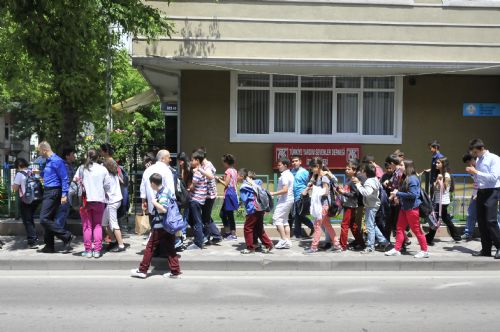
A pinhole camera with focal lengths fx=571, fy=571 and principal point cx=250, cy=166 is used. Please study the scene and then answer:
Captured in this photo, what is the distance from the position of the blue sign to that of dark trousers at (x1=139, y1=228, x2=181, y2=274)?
30.4 ft

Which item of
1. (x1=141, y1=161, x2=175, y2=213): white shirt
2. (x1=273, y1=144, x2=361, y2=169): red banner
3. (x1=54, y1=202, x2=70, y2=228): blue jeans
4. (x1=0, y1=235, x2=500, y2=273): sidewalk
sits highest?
(x1=273, y1=144, x2=361, y2=169): red banner

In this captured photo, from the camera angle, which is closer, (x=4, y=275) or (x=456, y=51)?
(x=4, y=275)

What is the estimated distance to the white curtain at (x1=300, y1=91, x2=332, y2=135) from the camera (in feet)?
47.3

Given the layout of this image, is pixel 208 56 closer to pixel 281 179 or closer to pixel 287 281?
pixel 281 179

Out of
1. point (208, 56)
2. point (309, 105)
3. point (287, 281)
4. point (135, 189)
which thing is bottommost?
point (287, 281)

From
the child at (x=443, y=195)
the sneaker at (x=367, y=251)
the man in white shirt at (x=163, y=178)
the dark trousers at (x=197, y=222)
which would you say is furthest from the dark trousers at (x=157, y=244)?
the child at (x=443, y=195)

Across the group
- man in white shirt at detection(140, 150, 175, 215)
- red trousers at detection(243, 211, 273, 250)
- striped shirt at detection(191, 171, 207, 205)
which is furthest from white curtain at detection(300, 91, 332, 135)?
man in white shirt at detection(140, 150, 175, 215)

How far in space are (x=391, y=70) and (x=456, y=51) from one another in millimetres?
1640

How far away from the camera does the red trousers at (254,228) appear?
30.2 feet

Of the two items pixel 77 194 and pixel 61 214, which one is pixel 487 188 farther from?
pixel 61 214

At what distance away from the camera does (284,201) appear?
380 inches

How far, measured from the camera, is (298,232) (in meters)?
10.8

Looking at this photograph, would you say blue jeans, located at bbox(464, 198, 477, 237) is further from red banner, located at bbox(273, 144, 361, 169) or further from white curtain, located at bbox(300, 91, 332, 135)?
white curtain, located at bbox(300, 91, 332, 135)

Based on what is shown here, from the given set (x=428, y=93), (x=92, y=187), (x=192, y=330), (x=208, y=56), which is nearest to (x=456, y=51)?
(x=428, y=93)
